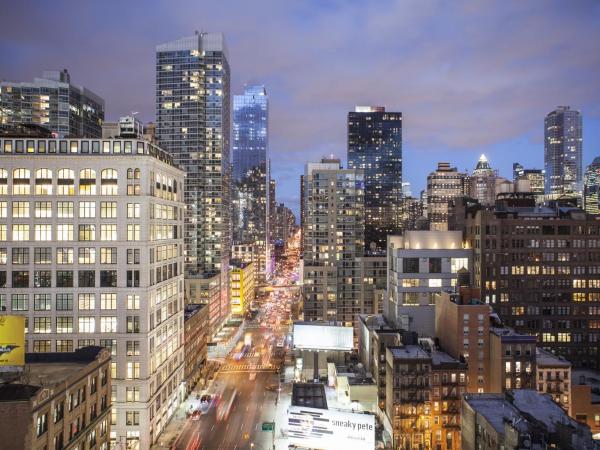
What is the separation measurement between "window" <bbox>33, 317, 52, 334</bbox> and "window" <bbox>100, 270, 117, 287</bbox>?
10158mm

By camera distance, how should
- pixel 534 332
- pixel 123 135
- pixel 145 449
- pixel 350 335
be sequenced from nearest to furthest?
pixel 145 449 → pixel 123 135 → pixel 350 335 → pixel 534 332

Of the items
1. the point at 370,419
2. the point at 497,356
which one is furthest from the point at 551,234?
the point at 370,419

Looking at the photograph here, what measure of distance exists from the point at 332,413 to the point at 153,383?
33.8 meters

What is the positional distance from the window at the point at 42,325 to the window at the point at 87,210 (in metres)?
17.5

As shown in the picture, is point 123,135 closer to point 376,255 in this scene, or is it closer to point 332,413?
point 332,413

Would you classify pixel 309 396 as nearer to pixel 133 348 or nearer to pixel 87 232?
pixel 133 348

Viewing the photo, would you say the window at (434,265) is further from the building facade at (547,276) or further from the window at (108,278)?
the window at (108,278)

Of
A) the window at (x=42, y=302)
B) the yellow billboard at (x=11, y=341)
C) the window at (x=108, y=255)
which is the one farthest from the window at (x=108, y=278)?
the yellow billboard at (x=11, y=341)

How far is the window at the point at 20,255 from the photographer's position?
274ft

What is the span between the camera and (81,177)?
84938 mm

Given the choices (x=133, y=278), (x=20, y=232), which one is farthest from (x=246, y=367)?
(x=20, y=232)

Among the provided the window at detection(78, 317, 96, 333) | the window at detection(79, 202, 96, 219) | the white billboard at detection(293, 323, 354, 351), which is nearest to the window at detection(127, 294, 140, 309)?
the window at detection(78, 317, 96, 333)

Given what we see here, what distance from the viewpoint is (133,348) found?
83.6 meters

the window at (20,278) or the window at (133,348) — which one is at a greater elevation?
the window at (20,278)
